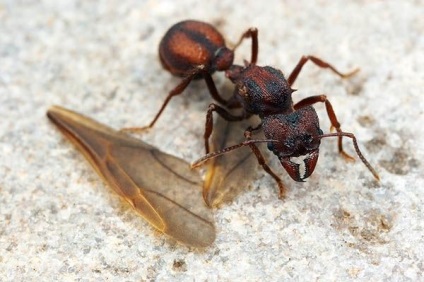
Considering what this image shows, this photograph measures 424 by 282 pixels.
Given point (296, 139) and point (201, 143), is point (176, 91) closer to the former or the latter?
point (201, 143)

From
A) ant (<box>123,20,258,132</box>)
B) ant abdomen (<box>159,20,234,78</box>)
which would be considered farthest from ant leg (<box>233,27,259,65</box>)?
ant abdomen (<box>159,20,234,78</box>)

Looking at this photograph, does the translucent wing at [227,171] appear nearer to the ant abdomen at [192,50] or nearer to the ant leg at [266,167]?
the ant leg at [266,167]

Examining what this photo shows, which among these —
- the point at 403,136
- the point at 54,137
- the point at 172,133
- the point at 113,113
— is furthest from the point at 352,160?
the point at 54,137

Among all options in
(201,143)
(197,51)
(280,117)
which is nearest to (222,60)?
(197,51)

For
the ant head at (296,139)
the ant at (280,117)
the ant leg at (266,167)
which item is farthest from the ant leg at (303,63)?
the ant leg at (266,167)

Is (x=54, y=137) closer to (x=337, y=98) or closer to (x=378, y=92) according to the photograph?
(x=337, y=98)

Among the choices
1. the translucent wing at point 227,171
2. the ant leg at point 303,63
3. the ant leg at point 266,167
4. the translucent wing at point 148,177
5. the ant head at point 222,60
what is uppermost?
the ant leg at point 303,63
